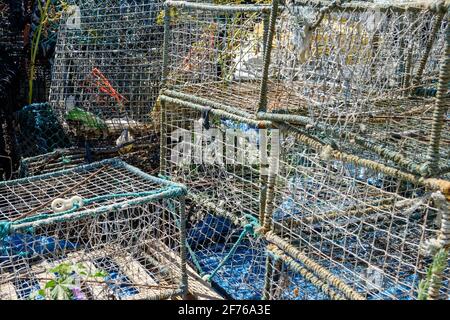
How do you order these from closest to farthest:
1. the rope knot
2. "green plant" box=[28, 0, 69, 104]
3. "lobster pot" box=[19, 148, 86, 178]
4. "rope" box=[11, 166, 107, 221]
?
the rope knot
"rope" box=[11, 166, 107, 221]
"lobster pot" box=[19, 148, 86, 178]
"green plant" box=[28, 0, 69, 104]

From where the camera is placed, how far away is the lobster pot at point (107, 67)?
3.30 m

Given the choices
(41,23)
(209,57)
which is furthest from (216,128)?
(41,23)

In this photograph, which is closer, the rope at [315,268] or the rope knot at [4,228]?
the rope at [315,268]

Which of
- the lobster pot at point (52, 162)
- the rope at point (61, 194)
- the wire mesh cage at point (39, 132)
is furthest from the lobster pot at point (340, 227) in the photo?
the wire mesh cage at point (39, 132)

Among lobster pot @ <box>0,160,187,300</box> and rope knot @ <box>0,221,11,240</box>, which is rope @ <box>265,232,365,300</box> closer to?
lobster pot @ <box>0,160,187,300</box>

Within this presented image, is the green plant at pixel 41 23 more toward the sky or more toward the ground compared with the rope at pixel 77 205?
more toward the sky

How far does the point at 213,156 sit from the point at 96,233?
2.40ft

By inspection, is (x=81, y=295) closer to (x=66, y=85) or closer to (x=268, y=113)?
(x=268, y=113)

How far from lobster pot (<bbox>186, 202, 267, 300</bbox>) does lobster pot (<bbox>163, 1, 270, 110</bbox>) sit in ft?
2.23

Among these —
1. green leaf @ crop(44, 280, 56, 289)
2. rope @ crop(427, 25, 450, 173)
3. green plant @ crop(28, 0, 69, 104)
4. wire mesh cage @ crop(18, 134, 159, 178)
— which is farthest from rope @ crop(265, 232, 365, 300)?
green plant @ crop(28, 0, 69, 104)

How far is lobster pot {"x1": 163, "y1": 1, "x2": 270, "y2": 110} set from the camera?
260 cm

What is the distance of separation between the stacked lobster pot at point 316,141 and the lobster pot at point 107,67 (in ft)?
1.26

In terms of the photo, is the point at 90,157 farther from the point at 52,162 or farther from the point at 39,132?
the point at 39,132

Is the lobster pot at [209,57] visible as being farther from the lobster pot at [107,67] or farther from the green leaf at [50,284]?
the green leaf at [50,284]
